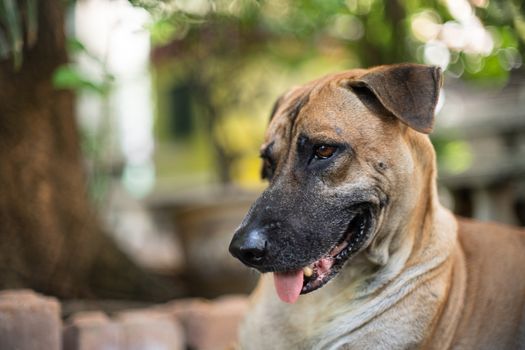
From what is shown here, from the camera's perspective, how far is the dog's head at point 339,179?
2.85 metres

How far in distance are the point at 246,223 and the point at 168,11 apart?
1.79 m

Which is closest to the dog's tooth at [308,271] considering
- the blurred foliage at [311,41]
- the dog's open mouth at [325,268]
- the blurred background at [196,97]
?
the dog's open mouth at [325,268]

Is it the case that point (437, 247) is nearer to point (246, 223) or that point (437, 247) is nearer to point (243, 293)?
point (246, 223)

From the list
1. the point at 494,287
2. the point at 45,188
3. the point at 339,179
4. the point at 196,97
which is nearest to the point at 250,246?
the point at 339,179

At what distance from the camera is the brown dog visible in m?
2.89

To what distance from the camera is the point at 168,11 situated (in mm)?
4188

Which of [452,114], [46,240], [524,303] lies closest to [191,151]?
[452,114]

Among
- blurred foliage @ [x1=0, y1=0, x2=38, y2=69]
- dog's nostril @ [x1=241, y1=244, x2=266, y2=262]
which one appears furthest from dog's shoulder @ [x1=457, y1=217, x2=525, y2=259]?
Answer: blurred foliage @ [x1=0, y1=0, x2=38, y2=69]

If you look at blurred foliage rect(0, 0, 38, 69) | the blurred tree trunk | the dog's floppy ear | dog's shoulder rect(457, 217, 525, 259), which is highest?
the dog's floppy ear

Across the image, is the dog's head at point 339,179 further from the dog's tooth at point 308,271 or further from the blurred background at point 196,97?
the blurred background at point 196,97

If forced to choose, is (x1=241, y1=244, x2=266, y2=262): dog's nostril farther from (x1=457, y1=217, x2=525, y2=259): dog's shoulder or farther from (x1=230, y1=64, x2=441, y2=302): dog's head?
(x1=457, y1=217, x2=525, y2=259): dog's shoulder

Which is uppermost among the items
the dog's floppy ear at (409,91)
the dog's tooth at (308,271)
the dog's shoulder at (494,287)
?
Result: the dog's floppy ear at (409,91)

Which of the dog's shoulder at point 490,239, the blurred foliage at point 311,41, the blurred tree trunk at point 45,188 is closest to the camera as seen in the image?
the dog's shoulder at point 490,239

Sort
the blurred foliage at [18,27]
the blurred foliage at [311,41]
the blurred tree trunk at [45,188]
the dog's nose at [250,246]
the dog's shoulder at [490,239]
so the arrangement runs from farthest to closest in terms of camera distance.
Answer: the blurred tree trunk at [45,188] < the blurred foliage at [311,41] < the blurred foliage at [18,27] < the dog's shoulder at [490,239] < the dog's nose at [250,246]
